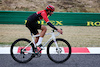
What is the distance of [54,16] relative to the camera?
12.4 m

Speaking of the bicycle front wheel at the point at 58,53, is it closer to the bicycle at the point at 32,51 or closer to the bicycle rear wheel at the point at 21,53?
the bicycle at the point at 32,51

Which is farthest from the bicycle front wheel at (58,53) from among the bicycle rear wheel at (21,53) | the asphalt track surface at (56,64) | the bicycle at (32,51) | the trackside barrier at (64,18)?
the trackside barrier at (64,18)

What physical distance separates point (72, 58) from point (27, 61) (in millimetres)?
1376

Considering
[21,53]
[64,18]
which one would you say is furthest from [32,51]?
[64,18]

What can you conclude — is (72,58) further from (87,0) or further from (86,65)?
(87,0)

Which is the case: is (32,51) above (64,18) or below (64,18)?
above

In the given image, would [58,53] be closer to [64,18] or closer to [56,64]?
[56,64]

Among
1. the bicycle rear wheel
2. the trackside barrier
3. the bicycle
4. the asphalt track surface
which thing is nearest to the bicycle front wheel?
the bicycle

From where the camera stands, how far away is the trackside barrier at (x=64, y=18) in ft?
40.9

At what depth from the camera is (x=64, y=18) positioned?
12531 millimetres

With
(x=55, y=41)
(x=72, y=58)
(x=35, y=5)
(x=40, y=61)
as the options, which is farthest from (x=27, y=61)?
(x=35, y=5)

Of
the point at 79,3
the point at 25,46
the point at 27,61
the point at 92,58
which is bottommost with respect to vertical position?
the point at 79,3

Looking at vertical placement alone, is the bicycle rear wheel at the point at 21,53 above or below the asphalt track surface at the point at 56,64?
above

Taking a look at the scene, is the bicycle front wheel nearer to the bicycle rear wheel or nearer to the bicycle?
the bicycle
